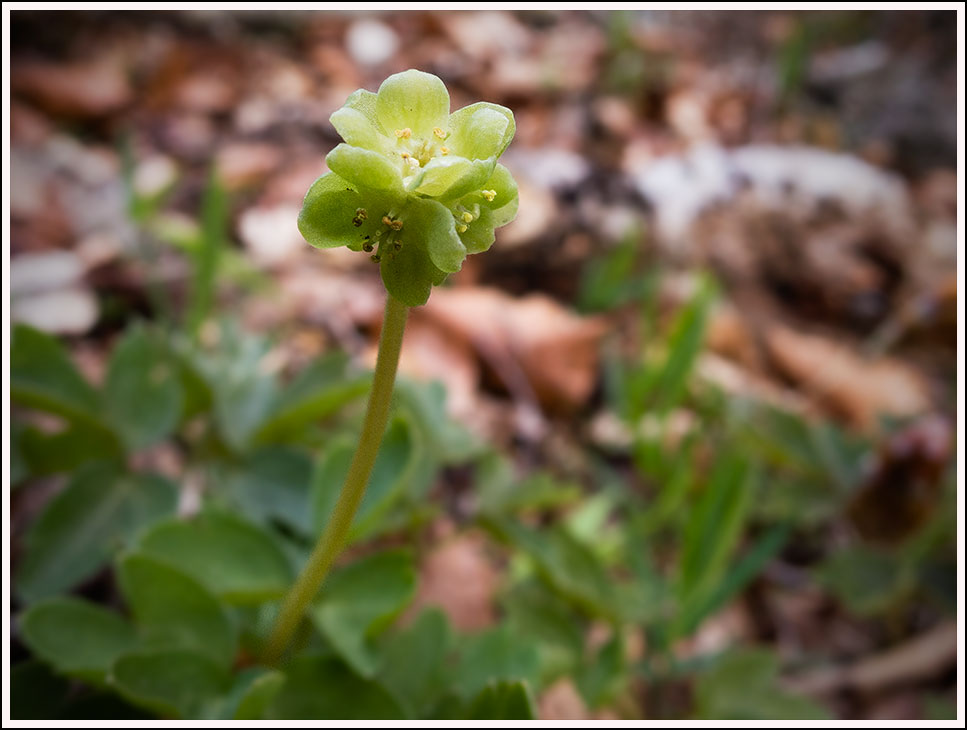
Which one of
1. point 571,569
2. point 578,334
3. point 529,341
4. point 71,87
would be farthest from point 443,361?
point 71,87

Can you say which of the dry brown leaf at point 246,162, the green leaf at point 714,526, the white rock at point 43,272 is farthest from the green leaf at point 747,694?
the dry brown leaf at point 246,162

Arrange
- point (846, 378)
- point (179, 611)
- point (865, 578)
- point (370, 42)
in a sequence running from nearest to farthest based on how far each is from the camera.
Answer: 1. point (179, 611)
2. point (865, 578)
3. point (846, 378)
4. point (370, 42)

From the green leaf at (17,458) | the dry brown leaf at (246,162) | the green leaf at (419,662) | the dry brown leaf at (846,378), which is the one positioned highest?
the dry brown leaf at (246,162)

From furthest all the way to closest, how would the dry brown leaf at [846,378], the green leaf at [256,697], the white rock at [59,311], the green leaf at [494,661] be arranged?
the dry brown leaf at [846,378] < the white rock at [59,311] < the green leaf at [494,661] < the green leaf at [256,697]

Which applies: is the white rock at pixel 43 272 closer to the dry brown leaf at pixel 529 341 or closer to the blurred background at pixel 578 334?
the blurred background at pixel 578 334

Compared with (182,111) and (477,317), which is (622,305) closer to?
(477,317)

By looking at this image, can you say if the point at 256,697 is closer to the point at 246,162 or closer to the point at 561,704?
the point at 561,704

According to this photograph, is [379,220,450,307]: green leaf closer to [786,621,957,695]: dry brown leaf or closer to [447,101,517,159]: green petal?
[447,101,517,159]: green petal

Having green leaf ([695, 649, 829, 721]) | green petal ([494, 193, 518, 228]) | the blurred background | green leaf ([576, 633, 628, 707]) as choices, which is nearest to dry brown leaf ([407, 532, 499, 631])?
the blurred background
